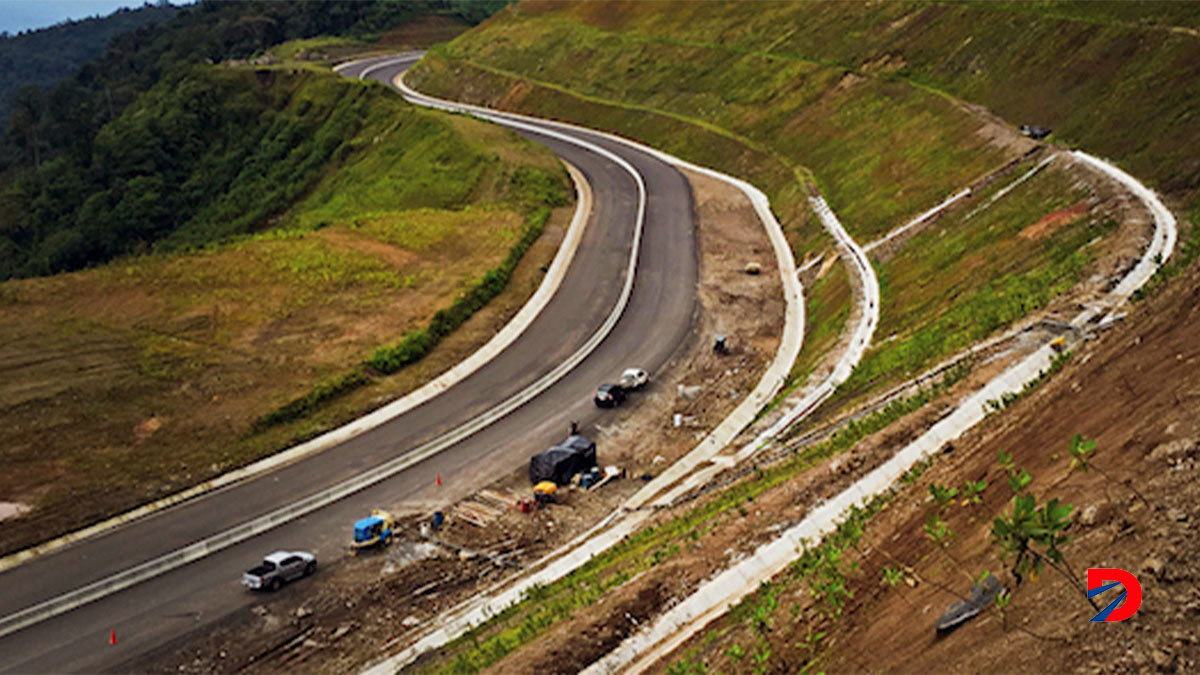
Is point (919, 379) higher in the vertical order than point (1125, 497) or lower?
lower

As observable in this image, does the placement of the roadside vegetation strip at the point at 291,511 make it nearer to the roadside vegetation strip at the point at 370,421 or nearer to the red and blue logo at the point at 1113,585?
the roadside vegetation strip at the point at 370,421

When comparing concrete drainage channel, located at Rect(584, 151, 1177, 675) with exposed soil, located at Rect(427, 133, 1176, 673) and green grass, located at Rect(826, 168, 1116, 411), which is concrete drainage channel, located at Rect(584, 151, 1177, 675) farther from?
green grass, located at Rect(826, 168, 1116, 411)

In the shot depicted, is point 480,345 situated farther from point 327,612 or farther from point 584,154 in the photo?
point 584,154

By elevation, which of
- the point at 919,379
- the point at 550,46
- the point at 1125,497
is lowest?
the point at 919,379

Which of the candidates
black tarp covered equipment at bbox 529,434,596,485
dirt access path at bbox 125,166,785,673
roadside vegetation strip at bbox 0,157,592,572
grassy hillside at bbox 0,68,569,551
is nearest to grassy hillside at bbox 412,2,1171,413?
dirt access path at bbox 125,166,785,673

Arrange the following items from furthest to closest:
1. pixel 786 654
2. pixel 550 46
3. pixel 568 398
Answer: pixel 550 46 → pixel 568 398 → pixel 786 654

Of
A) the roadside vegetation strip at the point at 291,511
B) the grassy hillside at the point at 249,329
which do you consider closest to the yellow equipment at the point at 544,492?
the roadside vegetation strip at the point at 291,511

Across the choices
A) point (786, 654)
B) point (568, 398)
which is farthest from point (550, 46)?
point (786, 654)
